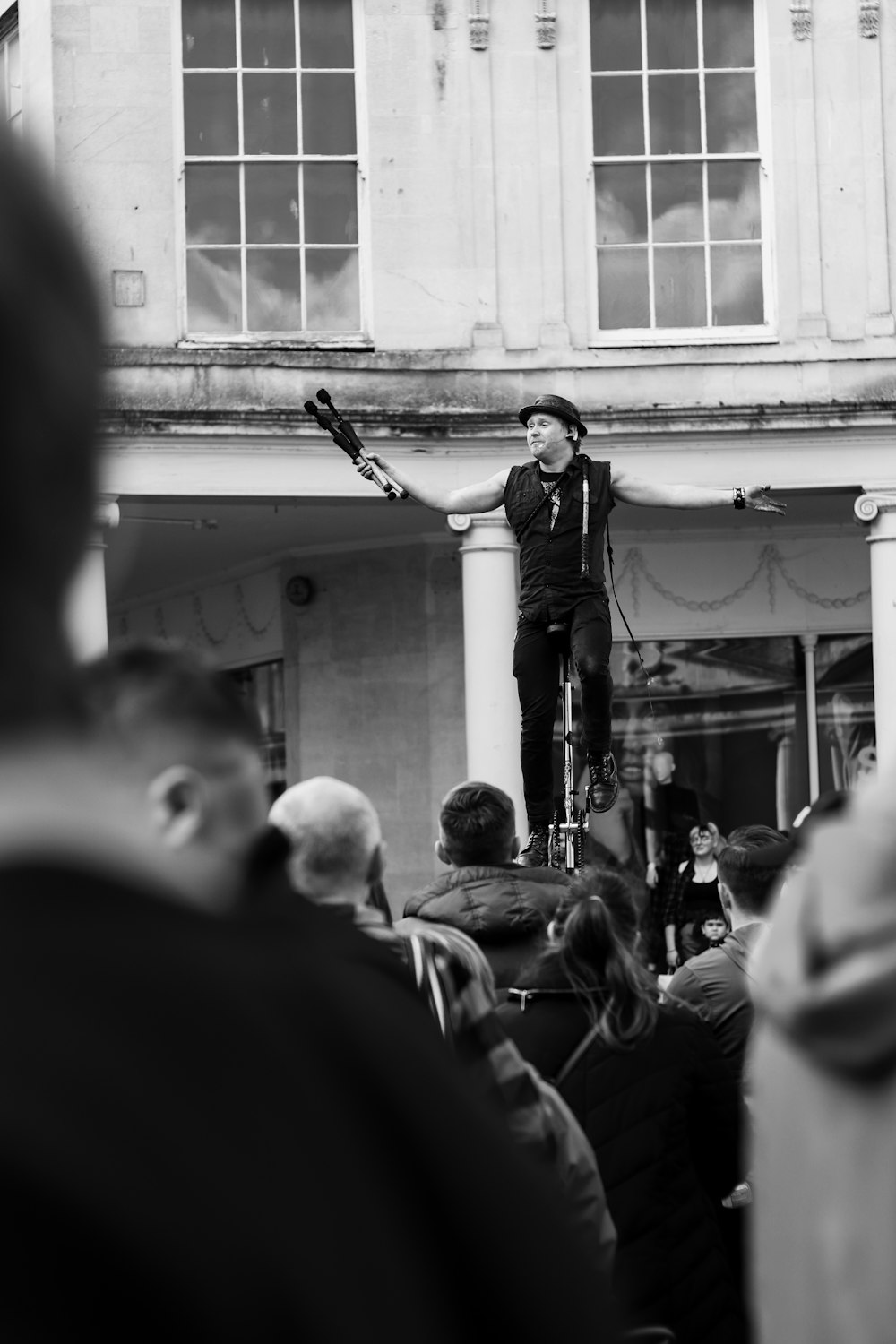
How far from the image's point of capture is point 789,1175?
114 cm

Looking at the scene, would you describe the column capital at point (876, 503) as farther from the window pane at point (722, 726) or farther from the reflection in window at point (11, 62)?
the reflection in window at point (11, 62)

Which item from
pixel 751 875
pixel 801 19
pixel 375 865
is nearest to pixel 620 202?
pixel 801 19

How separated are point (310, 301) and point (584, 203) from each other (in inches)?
75.2

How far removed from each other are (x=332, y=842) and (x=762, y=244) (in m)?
10.1

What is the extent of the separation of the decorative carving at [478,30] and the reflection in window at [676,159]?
79 cm

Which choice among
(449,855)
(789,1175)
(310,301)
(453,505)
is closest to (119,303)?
(310,301)

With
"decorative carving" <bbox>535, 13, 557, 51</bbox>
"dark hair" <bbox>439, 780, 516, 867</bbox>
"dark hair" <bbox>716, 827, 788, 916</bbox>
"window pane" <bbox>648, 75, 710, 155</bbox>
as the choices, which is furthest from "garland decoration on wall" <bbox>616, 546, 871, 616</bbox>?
"dark hair" <bbox>439, 780, 516, 867</bbox>

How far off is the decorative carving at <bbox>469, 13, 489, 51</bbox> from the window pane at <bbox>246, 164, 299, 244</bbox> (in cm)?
141

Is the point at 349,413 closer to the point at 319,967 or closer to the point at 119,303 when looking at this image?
the point at 119,303

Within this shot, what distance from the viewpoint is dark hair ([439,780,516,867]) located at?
4.34 m

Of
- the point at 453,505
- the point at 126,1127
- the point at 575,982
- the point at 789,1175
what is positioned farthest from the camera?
the point at 453,505

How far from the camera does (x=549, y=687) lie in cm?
842

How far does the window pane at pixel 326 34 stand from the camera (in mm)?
12383

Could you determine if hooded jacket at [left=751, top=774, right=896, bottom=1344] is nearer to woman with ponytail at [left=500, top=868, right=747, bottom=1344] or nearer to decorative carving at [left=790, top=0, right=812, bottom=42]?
woman with ponytail at [left=500, top=868, right=747, bottom=1344]
